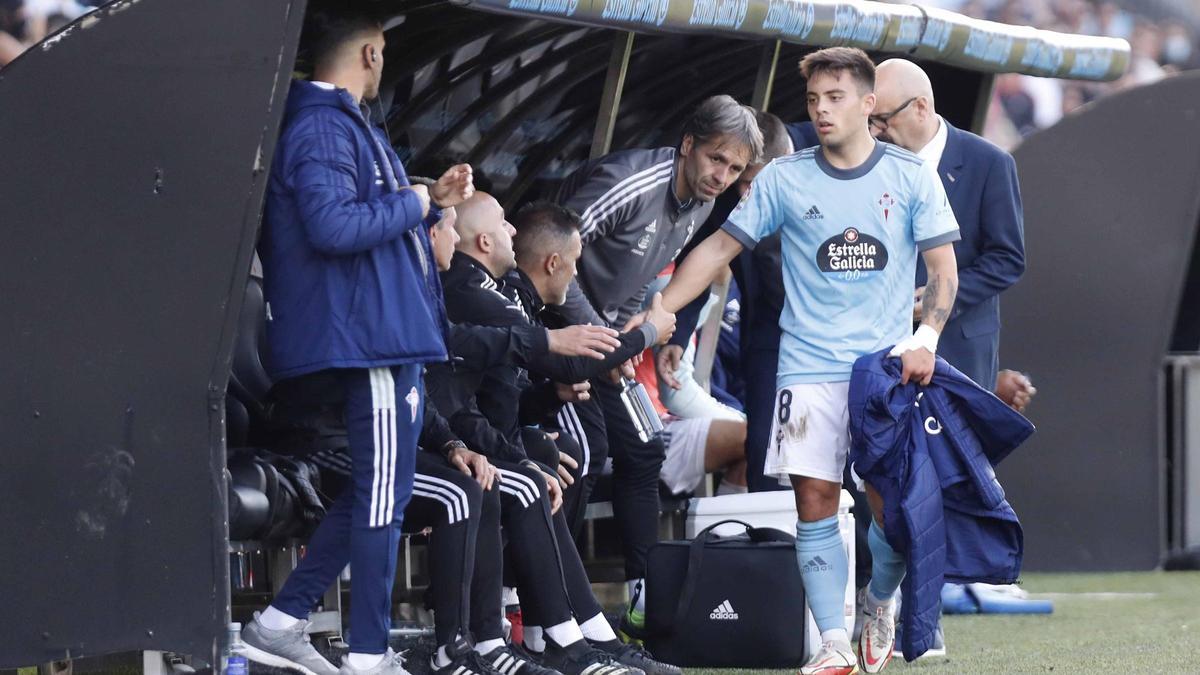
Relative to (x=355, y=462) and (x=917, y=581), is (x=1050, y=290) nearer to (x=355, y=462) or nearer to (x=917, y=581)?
(x=917, y=581)

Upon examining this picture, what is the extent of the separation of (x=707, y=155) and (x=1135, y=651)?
2170 mm

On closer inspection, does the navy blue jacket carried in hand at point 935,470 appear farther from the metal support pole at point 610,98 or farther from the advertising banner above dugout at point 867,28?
the metal support pole at point 610,98


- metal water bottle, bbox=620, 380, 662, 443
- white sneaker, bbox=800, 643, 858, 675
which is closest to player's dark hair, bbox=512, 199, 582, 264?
metal water bottle, bbox=620, 380, 662, 443

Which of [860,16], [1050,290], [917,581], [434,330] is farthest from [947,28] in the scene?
[434,330]

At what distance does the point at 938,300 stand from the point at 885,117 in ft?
4.20

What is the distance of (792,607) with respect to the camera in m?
5.70

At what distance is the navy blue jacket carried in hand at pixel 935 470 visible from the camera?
17.0 feet

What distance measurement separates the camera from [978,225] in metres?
6.43

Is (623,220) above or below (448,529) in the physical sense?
above

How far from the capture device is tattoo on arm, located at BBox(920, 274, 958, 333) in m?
5.37

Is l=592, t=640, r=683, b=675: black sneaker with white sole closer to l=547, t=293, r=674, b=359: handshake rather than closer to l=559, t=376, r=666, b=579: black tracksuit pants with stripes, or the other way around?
l=547, t=293, r=674, b=359: handshake

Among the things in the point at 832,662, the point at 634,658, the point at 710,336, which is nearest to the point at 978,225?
the point at 710,336

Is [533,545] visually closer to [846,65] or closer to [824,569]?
[824,569]

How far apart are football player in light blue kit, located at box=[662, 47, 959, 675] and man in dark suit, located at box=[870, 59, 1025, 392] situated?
0.93 m
